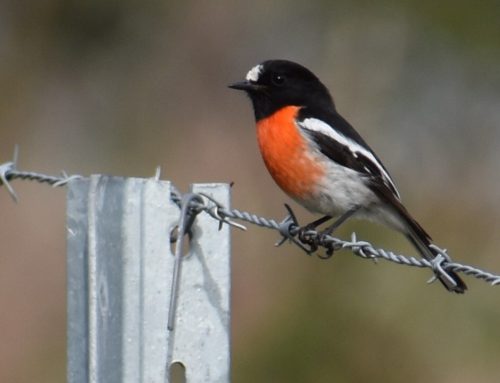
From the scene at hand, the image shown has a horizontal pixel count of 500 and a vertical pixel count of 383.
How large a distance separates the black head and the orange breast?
0.20m

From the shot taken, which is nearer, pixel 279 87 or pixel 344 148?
pixel 344 148

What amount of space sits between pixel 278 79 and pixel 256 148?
10.6ft

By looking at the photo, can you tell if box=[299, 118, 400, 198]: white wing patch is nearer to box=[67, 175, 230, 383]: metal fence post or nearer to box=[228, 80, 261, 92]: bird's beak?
box=[228, 80, 261, 92]: bird's beak

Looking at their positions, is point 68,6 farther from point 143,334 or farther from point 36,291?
point 143,334

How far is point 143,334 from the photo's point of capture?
299cm

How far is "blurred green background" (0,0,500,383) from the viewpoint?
723 centimetres

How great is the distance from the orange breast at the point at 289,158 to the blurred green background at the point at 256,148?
231cm

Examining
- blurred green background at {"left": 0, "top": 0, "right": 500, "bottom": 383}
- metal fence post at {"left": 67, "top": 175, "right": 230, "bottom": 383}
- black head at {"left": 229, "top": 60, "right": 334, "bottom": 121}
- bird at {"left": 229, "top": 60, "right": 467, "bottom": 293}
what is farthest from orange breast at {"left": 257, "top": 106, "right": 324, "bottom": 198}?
blurred green background at {"left": 0, "top": 0, "right": 500, "bottom": 383}

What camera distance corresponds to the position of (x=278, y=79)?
5.41 m

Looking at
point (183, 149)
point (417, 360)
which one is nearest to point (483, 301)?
point (417, 360)

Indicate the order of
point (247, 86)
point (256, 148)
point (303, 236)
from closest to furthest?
point (303, 236) → point (247, 86) → point (256, 148)

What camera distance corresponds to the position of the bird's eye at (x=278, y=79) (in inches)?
213

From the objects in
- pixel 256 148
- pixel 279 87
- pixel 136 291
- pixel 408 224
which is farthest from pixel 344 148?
pixel 256 148

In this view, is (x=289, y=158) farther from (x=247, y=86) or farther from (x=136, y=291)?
(x=136, y=291)
